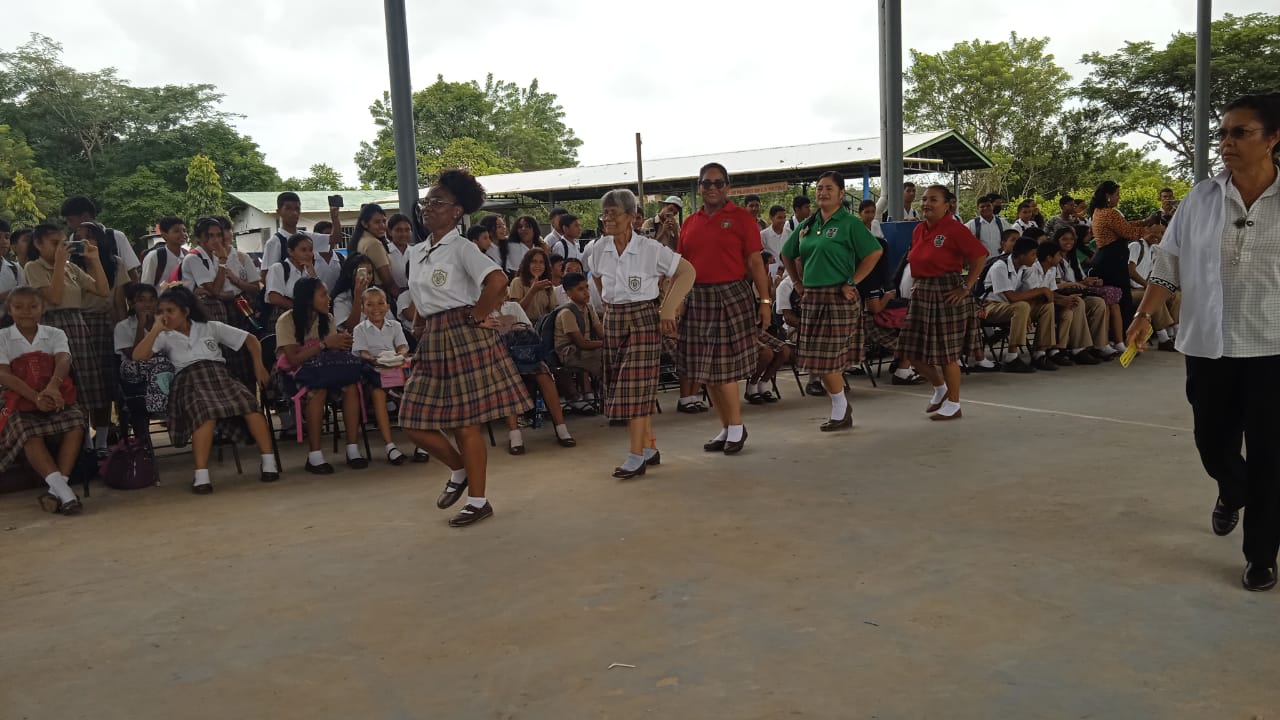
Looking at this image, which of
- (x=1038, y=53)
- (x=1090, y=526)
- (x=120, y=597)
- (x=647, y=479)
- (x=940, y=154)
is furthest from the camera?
(x=1038, y=53)

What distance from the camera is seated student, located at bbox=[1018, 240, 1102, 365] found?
359 inches

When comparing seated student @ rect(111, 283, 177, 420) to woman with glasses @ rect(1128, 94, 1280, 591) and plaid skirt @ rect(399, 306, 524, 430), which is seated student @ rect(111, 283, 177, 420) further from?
woman with glasses @ rect(1128, 94, 1280, 591)

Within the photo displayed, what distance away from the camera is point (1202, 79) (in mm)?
14070

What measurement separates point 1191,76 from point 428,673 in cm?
3439

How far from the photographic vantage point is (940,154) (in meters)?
20.4

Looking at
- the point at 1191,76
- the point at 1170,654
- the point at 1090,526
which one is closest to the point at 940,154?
the point at 1191,76

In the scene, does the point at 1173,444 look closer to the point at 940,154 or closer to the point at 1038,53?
the point at 940,154

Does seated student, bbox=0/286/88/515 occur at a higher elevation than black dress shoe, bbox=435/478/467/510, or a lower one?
higher

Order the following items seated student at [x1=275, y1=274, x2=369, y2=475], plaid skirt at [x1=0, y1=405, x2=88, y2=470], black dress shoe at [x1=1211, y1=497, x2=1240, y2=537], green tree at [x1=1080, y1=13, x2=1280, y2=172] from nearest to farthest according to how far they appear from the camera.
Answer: black dress shoe at [x1=1211, y1=497, x2=1240, y2=537]
plaid skirt at [x1=0, y1=405, x2=88, y2=470]
seated student at [x1=275, y1=274, x2=369, y2=475]
green tree at [x1=1080, y1=13, x2=1280, y2=172]

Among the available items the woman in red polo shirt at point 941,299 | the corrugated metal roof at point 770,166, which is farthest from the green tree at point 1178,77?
the woman in red polo shirt at point 941,299

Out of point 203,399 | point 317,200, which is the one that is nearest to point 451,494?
point 203,399

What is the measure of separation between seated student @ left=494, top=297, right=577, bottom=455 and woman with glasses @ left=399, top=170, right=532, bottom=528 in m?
1.41

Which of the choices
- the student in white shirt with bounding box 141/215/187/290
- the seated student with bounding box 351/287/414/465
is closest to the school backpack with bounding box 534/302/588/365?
the seated student with bounding box 351/287/414/465

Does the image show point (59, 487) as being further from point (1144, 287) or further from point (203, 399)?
point (1144, 287)
